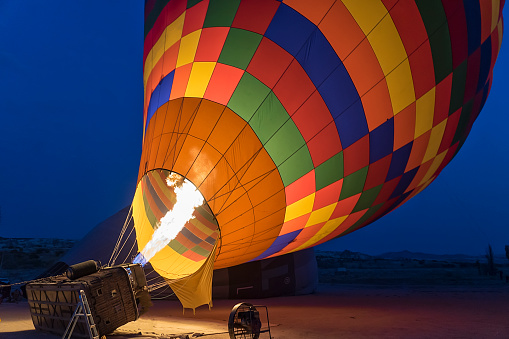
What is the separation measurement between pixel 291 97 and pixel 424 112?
2292mm

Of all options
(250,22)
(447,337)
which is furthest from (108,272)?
(447,337)

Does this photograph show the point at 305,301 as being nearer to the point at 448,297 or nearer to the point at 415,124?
the point at 448,297

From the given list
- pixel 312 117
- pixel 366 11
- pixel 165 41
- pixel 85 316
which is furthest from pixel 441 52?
pixel 85 316

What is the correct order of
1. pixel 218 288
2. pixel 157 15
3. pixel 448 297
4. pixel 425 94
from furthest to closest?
pixel 448 297, pixel 218 288, pixel 157 15, pixel 425 94

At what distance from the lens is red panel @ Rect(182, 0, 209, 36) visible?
19.7 ft

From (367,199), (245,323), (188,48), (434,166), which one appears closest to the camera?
(245,323)

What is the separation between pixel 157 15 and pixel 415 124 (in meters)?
4.64

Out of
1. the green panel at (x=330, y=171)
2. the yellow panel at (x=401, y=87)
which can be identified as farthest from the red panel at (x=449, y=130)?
the green panel at (x=330, y=171)

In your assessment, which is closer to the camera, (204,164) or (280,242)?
(204,164)

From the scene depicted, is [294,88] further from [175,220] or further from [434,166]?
[434,166]

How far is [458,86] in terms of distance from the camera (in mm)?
6785

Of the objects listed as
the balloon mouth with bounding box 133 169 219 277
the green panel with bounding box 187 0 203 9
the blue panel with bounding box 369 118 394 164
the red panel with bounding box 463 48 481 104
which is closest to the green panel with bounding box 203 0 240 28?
the green panel with bounding box 187 0 203 9

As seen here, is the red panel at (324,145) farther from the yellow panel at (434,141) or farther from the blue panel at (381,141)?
the yellow panel at (434,141)

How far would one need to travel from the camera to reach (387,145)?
6.48 m
